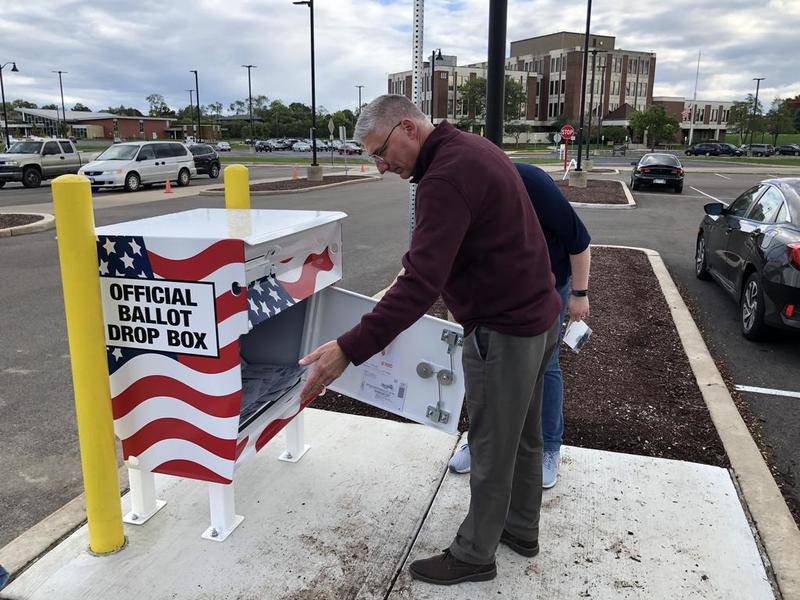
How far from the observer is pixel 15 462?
378 centimetres

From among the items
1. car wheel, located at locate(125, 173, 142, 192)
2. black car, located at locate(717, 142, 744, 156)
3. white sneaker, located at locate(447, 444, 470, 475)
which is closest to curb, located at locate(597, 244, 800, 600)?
white sneaker, located at locate(447, 444, 470, 475)

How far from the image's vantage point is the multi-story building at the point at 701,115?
105 meters

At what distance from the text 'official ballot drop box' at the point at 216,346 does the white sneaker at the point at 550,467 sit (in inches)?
28.0

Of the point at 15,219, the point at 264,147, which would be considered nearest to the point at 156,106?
the point at 264,147

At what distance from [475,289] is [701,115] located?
121 m

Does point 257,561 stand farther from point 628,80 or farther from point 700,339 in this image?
point 628,80

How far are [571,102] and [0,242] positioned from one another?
316 feet

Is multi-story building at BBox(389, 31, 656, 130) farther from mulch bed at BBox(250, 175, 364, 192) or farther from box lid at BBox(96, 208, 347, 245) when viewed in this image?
box lid at BBox(96, 208, 347, 245)

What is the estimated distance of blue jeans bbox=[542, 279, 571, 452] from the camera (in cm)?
329

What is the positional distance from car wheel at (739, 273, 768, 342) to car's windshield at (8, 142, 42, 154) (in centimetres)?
2473

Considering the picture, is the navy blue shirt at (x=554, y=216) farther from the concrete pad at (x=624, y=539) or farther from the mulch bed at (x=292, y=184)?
the mulch bed at (x=292, y=184)

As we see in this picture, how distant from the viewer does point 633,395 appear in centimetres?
461

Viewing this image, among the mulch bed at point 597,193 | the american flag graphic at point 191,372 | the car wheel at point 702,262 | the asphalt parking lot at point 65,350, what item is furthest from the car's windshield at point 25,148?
the american flag graphic at point 191,372

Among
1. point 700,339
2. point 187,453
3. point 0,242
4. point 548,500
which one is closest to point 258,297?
point 187,453
